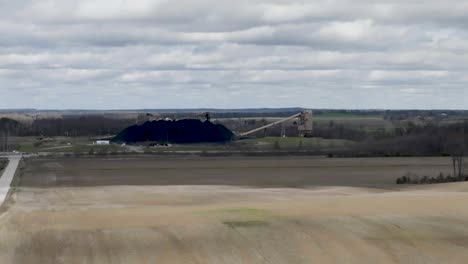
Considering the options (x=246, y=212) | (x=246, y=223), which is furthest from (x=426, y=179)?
(x=246, y=223)

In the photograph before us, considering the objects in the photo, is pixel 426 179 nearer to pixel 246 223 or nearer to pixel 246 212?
pixel 246 212

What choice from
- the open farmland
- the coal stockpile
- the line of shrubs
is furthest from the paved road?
the coal stockpile

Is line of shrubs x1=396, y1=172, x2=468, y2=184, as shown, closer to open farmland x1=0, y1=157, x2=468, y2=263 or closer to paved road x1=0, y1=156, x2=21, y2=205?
open farmland x1=0, y1=157, x2=468, y2=263

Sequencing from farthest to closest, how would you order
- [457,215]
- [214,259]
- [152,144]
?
1. [152,144]
2. [457,215]
3. [214,259]

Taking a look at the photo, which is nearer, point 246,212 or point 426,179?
point 246,212

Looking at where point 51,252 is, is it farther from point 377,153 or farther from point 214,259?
point 377,153

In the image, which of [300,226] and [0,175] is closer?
[300,226]

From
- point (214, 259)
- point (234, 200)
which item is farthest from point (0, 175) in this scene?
point (214, 259)
